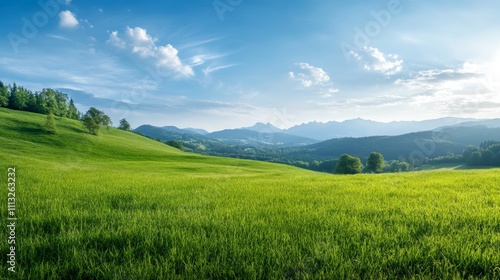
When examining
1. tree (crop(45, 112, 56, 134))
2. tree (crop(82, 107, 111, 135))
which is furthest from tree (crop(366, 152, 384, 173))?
tree (crop(45, 112, 56, 134))

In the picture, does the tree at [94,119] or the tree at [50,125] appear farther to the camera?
the tree at [94,119]

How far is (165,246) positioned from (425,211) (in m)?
5.91

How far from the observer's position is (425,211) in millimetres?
6469

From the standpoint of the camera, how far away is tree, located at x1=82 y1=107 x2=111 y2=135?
101250mm

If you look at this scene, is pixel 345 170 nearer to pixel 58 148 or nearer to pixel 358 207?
pixel 58 148

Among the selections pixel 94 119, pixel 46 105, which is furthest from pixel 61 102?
pixel 94 119

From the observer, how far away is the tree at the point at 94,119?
332ft

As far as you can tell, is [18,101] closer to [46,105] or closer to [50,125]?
[46,105]

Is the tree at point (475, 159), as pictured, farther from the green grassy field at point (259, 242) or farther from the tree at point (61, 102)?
the tree at point (61, 102)

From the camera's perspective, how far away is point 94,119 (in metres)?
104

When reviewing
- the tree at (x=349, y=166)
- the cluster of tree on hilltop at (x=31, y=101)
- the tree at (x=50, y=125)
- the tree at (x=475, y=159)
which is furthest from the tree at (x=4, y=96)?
the tree at (x=475, y=159)

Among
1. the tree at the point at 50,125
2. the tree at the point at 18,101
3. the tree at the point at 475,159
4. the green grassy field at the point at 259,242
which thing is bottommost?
the tree at the point at 475,159

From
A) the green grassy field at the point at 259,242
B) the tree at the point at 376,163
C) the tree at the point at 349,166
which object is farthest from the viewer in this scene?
the tree at the point at 376,163

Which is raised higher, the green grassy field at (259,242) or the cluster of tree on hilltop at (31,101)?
the cluster of tree on hilltop at (31,101)
